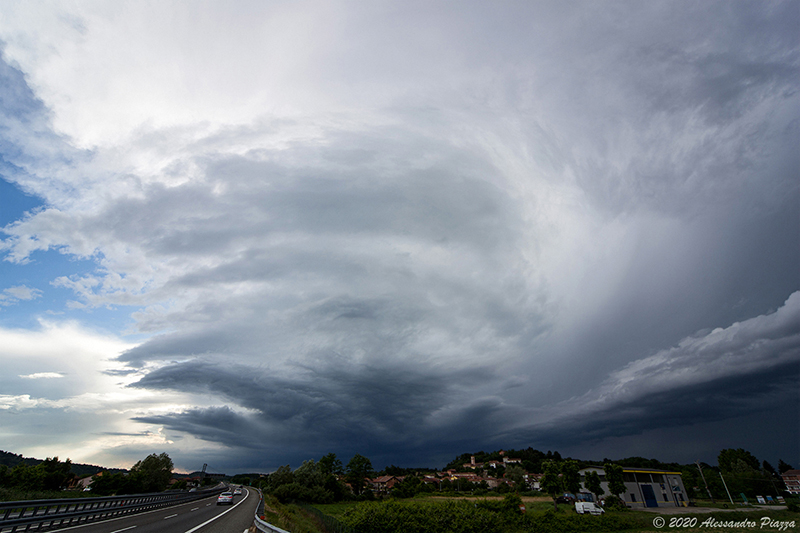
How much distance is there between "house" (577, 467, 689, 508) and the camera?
85.8m

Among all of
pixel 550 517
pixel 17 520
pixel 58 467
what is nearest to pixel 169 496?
pixel 17 520

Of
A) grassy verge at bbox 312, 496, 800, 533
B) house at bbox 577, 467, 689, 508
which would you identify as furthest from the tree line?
house at bbox 577, 467, 689, 508

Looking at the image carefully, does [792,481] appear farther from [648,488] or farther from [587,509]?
[587,509]

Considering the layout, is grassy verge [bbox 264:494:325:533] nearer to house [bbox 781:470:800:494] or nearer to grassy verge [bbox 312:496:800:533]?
grassy verge [bbox 312:496:800:533]

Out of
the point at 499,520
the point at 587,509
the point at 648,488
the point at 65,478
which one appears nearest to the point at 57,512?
the point at 499,520

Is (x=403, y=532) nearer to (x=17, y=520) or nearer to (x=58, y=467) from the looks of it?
(x=17, y=520)

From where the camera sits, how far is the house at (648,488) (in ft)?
281

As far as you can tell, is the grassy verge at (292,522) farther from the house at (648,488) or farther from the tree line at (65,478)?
the house at (648,488)

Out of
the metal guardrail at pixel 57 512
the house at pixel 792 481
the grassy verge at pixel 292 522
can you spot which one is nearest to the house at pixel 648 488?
the grassy verge at pixel 292 522

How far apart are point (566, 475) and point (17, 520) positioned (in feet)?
309


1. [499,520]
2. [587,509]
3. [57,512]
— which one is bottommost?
[587,509]

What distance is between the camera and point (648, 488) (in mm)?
88062

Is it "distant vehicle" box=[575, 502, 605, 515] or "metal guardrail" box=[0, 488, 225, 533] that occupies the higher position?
"metal guardrail" box=[0, 488, 225, 533]

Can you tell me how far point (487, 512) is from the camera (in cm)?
4100
